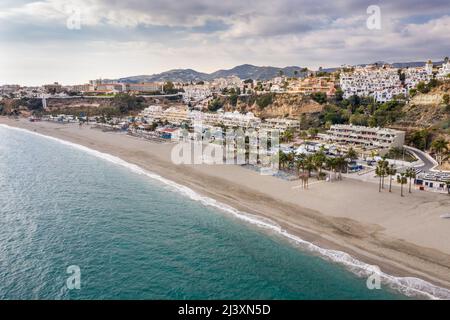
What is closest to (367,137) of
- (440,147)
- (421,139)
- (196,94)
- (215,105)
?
(421,139)

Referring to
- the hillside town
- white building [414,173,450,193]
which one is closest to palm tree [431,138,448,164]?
the hillside town

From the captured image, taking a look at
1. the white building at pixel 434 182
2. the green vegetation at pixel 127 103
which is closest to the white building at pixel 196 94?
the green vegetation at pixel 127 103

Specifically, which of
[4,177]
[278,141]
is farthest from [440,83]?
[4,177]

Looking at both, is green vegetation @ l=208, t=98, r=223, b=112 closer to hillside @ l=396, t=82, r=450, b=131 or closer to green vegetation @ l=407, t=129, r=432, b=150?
hillside @ l=396, t=82, r=450, b=131

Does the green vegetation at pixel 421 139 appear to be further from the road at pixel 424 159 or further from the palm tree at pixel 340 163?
the palm tree at pixel 340 163

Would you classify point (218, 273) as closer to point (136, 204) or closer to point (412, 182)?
point (136, 204)
